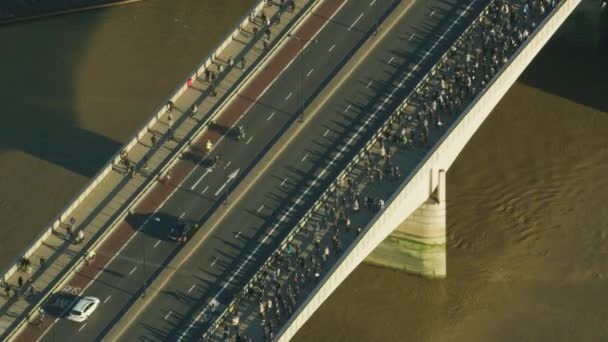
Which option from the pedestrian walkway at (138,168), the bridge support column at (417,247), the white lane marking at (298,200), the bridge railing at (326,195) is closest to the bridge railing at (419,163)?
the bridge railing at (326,195)

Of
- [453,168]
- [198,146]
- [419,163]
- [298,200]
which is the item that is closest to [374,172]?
[419,163]

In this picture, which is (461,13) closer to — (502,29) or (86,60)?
(502,29)

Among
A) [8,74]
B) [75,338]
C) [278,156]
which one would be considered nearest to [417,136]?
[278,156]

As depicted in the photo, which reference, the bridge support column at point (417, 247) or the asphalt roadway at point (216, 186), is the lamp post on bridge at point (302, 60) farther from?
the bridge support column at point (417, 247)

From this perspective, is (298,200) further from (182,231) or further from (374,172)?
(182,231)

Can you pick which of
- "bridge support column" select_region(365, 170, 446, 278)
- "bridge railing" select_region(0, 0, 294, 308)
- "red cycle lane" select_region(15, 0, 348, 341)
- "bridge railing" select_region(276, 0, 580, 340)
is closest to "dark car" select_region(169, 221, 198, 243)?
"red cycle lane" select_region(15, 0, 348, 341)

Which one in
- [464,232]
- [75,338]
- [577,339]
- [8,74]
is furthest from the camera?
[8,74]
